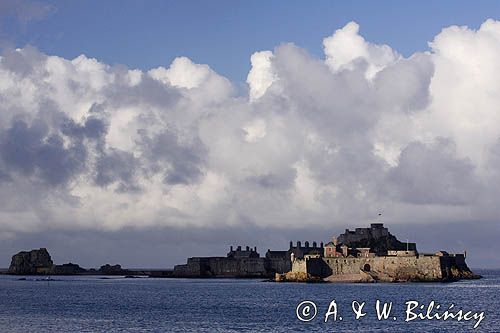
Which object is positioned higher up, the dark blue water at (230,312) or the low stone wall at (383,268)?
the low stone wall at (383,268)

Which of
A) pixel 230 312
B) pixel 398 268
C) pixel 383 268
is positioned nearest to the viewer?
pixel 230 312

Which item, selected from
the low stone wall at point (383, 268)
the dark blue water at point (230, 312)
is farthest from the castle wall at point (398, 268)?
the dark blue water at point (230, 312)

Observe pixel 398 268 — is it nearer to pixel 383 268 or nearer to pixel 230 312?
pixel 383 268

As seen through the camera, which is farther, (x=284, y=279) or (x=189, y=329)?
(x=284, y=279)

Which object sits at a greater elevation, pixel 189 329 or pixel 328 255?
pixel 328 255

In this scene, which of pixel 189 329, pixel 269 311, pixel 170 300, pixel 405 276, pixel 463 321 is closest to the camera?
pixel 189 329

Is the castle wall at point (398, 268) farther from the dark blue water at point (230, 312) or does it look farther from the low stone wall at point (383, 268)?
the dark blue water at point (230, 312)

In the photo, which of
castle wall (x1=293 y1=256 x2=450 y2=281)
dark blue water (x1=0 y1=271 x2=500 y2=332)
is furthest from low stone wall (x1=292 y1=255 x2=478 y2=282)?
dark blue water (x1=0 y1=271 x2=500 y2=332)

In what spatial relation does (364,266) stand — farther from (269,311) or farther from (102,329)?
(102,329)

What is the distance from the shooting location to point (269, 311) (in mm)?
96938

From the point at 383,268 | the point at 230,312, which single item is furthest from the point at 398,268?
the point at 230,312

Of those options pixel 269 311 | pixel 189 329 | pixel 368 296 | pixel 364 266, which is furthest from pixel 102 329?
pixel 364 266

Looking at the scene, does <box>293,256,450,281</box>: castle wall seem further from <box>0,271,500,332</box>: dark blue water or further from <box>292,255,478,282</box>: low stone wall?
<box>0,271,500,332</box>: dark blue water

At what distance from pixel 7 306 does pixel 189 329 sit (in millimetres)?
43411
